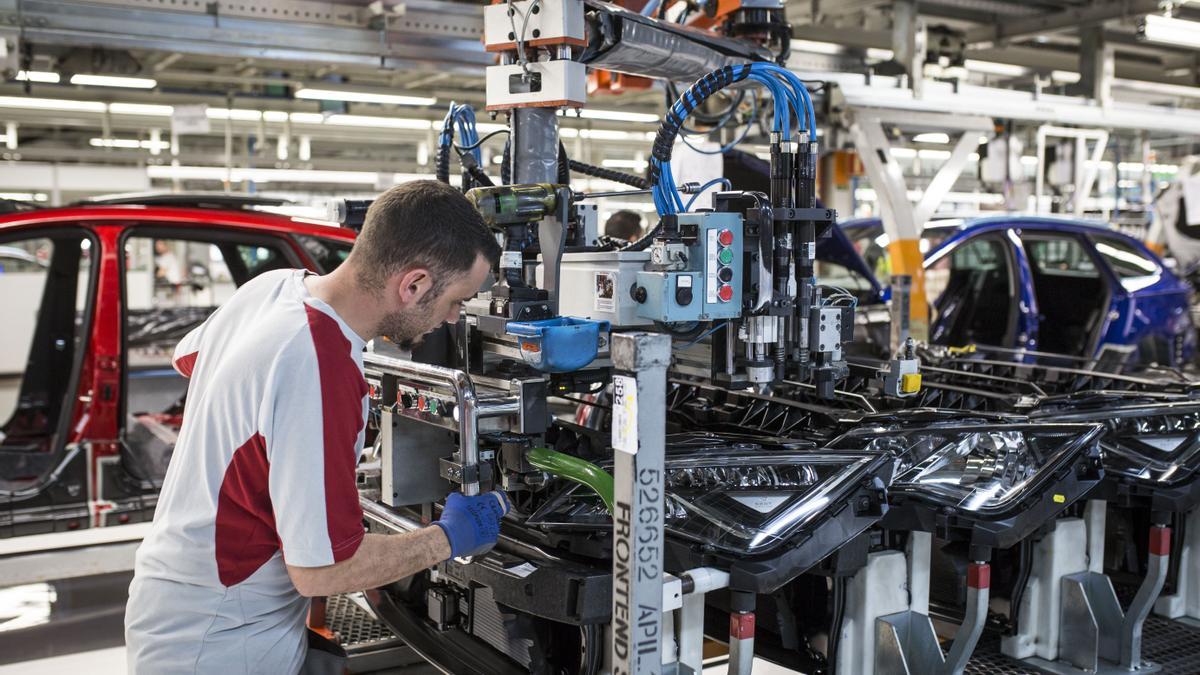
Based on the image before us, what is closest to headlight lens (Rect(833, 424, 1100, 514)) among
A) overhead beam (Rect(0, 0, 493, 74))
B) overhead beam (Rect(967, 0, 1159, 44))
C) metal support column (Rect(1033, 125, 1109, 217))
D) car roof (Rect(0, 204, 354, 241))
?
car roof (Rect(0, 204, 354, 241))

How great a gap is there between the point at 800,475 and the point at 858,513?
0.55 ft

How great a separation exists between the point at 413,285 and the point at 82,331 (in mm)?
3065

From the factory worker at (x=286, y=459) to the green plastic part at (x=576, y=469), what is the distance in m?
0.33

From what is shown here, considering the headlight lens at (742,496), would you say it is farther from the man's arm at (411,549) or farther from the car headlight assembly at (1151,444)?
the car headlight assembly at (1151,444)

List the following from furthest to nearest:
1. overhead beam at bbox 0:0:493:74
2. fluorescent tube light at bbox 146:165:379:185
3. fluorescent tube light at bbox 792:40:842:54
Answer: fluorescent tube light at bbox 146:165:379:185 < fluorescent tube light at bbox 792:40:842:54 < overhead beam at bbox 0:0:493:74

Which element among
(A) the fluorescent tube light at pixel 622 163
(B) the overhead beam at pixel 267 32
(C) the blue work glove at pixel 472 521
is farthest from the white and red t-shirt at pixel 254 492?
(A) the fluorescent tube light at pixel 622 163

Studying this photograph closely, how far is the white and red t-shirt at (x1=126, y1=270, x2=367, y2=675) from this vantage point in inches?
68.1

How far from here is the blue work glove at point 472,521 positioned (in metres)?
1.99

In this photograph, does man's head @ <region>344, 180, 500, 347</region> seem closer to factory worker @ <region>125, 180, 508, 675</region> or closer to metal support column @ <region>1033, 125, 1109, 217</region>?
factory worker @ <region>125, 180, 508, 675</region>

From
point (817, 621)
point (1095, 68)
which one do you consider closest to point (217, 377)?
point (817, 621)

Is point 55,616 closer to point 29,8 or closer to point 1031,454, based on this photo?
point 29,8

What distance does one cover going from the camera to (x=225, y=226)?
462cm

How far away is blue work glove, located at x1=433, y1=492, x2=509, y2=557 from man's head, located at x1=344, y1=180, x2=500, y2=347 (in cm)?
38

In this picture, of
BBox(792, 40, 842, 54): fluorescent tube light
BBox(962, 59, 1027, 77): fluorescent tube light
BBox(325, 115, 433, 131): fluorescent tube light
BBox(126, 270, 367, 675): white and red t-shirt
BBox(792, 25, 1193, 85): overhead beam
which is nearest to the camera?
BBox(126, 270, 367, 675): white and red t-shirt
